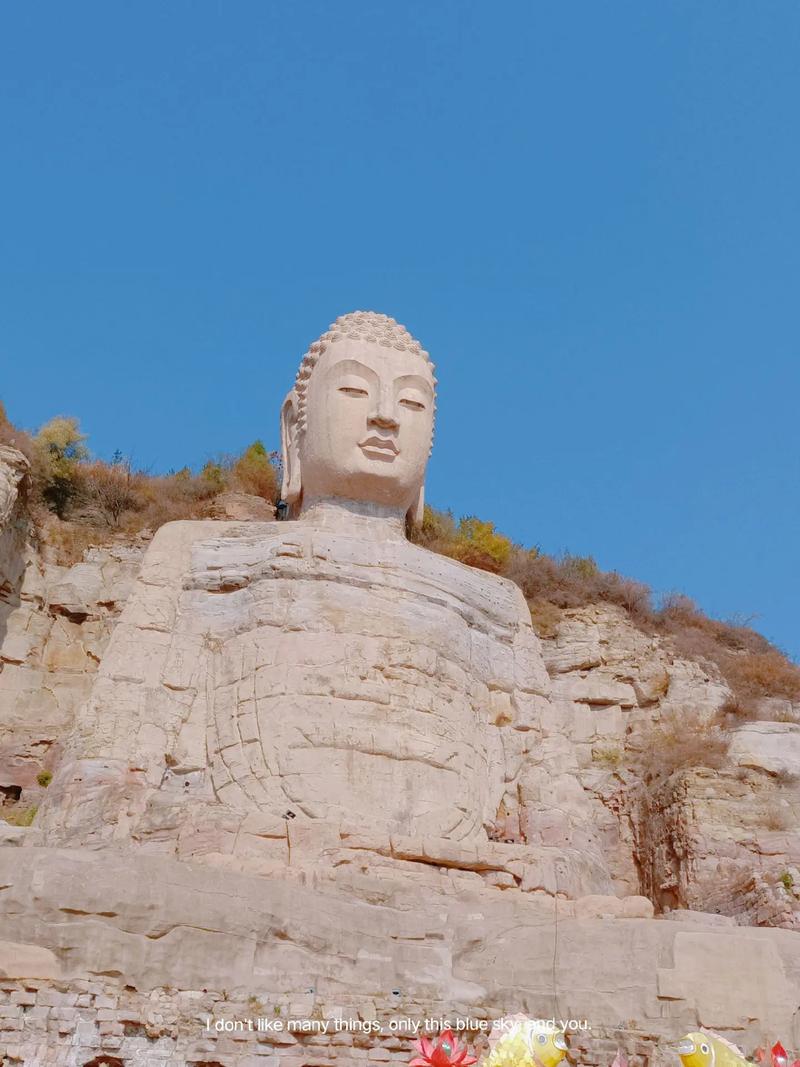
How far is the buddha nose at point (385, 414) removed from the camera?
11570 millimetres

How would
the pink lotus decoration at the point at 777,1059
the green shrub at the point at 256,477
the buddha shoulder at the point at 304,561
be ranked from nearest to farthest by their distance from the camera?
the pink lotus decoration at the point at 777,1059, the buddha shoulder at the point at 304,561, the green shrub at the point at 256,477

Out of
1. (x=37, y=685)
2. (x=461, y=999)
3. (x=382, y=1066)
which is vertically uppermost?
(x=37, y=685)

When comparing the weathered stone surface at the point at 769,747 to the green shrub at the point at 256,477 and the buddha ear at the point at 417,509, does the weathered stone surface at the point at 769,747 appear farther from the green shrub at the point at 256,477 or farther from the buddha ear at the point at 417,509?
the green shrub at the point at 256,477

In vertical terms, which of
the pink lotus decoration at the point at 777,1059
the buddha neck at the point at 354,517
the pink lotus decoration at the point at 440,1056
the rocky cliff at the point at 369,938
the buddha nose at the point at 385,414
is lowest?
the pink lotus decoration at the point at 440,1056

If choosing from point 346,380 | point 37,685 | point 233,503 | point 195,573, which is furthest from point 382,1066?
point 233,503

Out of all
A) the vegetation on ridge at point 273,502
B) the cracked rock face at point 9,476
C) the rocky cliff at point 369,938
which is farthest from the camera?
the vegetation on ridge at point 273,502

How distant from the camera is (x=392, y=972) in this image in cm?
717

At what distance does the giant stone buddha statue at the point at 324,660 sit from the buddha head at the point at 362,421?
18 millimetres

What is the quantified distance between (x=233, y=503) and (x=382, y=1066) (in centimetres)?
985

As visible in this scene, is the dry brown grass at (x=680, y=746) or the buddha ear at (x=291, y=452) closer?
the buddha ear at (x=291, y=452)

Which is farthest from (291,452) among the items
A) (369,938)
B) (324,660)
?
(369,938)

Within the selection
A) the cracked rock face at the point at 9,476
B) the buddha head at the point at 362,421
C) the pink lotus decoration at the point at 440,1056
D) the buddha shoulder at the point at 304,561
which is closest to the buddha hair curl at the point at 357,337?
the buddha head at the point at 362,421

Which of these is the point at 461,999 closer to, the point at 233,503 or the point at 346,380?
the point at 346,380

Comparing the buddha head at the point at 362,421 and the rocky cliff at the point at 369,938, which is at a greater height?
the buddha head at the point at 362,421
